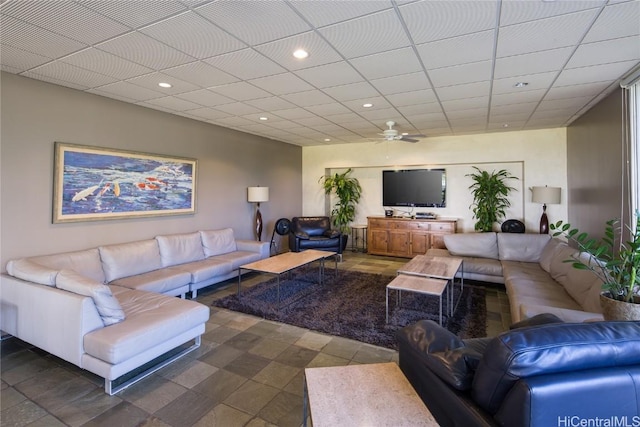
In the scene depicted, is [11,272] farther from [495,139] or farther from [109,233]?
[495,139]

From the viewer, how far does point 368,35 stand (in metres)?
2.37

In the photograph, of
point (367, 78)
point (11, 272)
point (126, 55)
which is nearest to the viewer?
point (126, 55)

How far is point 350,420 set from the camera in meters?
1.19

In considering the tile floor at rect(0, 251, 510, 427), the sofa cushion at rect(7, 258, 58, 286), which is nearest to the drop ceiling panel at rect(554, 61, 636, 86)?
the tile floor at rect(0, 251, 510, 427)

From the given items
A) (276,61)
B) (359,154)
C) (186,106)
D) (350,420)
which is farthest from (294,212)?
(350,420)

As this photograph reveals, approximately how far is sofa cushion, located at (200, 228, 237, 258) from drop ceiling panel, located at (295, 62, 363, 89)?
118 inches

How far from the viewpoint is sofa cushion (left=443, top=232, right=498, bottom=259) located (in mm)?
4996

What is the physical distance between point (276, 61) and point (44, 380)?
324 centimetres

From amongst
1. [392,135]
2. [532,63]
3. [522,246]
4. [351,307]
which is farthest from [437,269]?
[532,63]

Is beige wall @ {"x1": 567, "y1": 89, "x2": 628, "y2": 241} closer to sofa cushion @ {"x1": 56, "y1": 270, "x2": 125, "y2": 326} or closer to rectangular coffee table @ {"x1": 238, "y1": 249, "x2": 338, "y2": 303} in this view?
rectangular coffee table @ {"x1": 238, "y1": 249, "x2": 338, "y2": 303}

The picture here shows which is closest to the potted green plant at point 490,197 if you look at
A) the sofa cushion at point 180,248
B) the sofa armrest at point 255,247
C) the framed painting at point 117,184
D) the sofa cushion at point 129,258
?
the sofa armrest at point 255,247

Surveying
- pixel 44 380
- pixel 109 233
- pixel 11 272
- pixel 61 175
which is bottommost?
pixel 44 380

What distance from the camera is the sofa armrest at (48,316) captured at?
7.58 feet

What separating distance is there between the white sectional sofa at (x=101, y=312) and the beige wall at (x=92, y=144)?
0.33m
